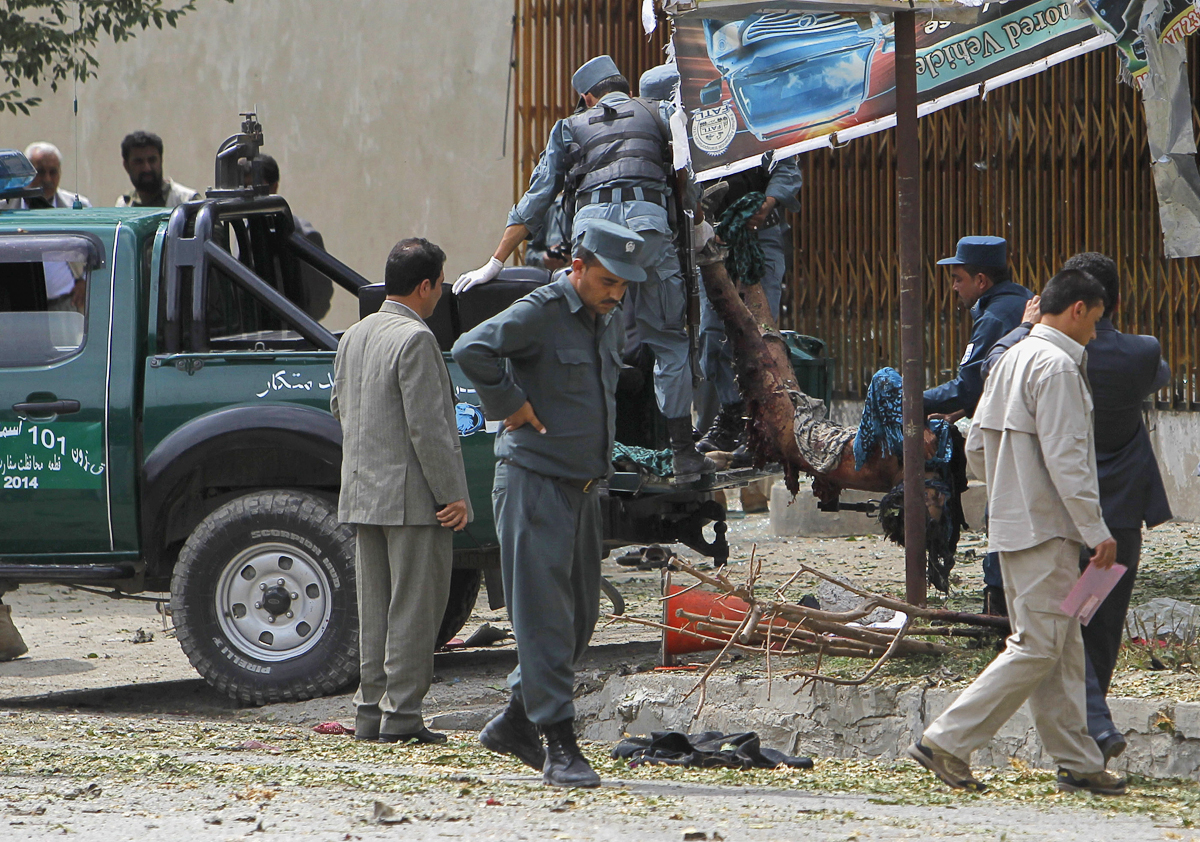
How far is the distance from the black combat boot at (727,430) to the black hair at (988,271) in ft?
4.75

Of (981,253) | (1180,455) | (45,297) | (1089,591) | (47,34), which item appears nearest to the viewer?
(1089,591)

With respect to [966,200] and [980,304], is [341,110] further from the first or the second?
[980,304]

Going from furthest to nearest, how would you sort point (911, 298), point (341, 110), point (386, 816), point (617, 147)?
point (341, 110), point (617, 147), point (911, 298), point (386, 816)

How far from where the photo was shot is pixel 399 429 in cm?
575

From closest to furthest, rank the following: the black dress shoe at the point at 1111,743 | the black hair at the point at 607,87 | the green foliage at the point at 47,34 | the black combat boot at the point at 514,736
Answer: the black dress shoe at the point at 1111,743 → the black combat boot at the point at 514,736 → the black hair at the point at 607,87 → the green foliage at the point at 47,34

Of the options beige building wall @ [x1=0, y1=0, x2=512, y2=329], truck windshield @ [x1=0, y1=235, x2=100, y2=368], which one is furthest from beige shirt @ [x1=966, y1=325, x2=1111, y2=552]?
beige building wall @ [x1=0, y1=0, x2=512, y2=329]

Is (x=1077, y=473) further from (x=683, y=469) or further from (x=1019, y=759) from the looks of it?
(x=683, y=469)

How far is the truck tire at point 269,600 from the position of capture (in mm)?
6543

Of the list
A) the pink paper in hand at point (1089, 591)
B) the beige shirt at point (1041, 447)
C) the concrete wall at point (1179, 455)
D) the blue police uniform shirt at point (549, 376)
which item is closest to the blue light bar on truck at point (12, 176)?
the blue police uniform shirt at point (549, 376)

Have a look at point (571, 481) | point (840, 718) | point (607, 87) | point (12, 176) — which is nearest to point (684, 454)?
point (840, 718)

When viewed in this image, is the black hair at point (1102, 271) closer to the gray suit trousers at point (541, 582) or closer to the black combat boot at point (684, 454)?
the gray suit trousers at point (541, 582)

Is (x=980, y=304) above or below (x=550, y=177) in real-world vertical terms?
below

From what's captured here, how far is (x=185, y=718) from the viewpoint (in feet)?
22.0

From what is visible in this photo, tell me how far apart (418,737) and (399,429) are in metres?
1.15
